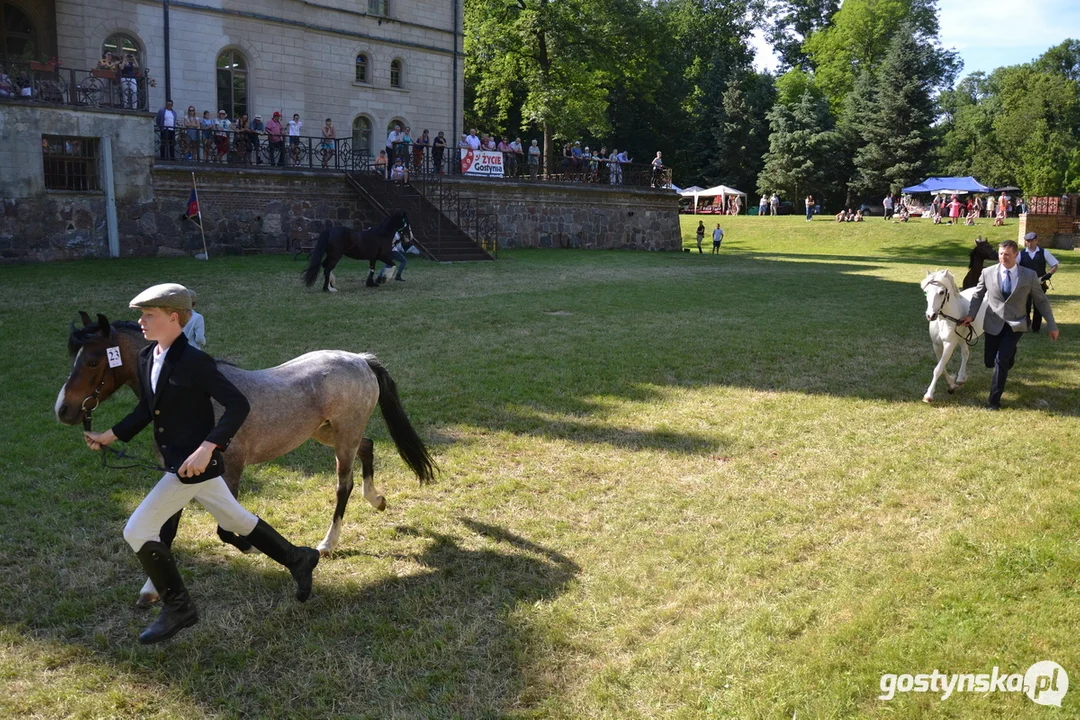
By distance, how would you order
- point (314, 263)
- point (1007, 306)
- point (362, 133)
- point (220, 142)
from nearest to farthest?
1. point (1007, 306)
2. point (314, 263)
3. point (220, 142)
4. point (362, 133)

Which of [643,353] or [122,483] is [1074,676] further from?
[643,353]

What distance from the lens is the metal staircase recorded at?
25562mm

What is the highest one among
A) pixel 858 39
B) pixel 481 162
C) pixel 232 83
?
pixel 858 39

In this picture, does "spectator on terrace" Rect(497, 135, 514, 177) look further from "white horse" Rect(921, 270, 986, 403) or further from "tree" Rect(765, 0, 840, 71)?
"tree" Rect(765, 0, 840, 71)

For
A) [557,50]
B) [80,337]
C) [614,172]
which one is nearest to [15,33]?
[557,50]

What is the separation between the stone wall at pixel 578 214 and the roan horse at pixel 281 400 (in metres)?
25.3

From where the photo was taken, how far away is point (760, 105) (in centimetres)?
5981

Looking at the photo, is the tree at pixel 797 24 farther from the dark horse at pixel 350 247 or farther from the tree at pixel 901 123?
the dark horse at pixel 350 247

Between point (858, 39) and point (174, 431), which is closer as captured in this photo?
point (174, 431)

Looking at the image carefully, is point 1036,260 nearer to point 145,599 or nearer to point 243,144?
point 145,599

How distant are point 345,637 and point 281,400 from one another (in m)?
1.42

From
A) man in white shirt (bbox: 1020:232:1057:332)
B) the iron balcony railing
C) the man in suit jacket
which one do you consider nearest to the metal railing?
the iron balcony railing

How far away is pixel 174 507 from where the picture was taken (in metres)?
4.29

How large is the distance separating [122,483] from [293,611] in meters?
2.70
